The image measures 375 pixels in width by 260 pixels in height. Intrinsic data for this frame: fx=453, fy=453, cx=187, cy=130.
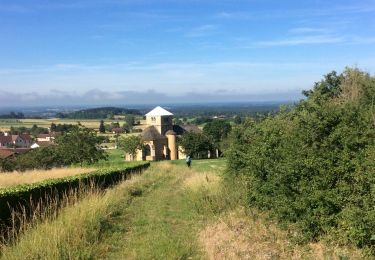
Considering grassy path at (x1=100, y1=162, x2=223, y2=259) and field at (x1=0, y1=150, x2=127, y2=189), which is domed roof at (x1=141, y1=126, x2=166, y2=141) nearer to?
field at (x1=0, y1=150, x2=127, y2=189)

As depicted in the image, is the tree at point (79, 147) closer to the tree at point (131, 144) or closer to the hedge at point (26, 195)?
the tree at point (131, 144)

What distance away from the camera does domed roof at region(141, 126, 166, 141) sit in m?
79.2

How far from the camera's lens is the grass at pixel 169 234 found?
7.42m

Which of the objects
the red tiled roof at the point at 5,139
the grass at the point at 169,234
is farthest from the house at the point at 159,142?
the red tiled roof at the point at 5,139

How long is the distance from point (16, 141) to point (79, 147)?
320ft

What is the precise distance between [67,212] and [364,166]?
19.3ft

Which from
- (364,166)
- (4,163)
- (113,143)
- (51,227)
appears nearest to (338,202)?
(364,166)

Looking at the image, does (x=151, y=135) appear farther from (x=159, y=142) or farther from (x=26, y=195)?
(x=26, y=195)

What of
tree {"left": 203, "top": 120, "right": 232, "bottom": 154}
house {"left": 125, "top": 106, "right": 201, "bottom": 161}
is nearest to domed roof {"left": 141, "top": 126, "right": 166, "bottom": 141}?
house {"left": 125, "top": 106, "right": 201, "bottom": 161}

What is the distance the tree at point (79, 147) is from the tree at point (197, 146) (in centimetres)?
2627

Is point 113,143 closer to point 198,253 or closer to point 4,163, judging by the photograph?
point 4,163

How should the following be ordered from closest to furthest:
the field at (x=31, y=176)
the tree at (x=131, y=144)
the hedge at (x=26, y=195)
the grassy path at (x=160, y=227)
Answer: the grassy path at (x=160, y=227) < the hedge at (x=26, y=195) < the field at (x=31, y=176) < the tree at (x=131, y=144)

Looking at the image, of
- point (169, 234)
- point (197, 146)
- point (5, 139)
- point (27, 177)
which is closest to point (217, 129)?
point (197, 146)

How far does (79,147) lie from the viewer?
149ft
